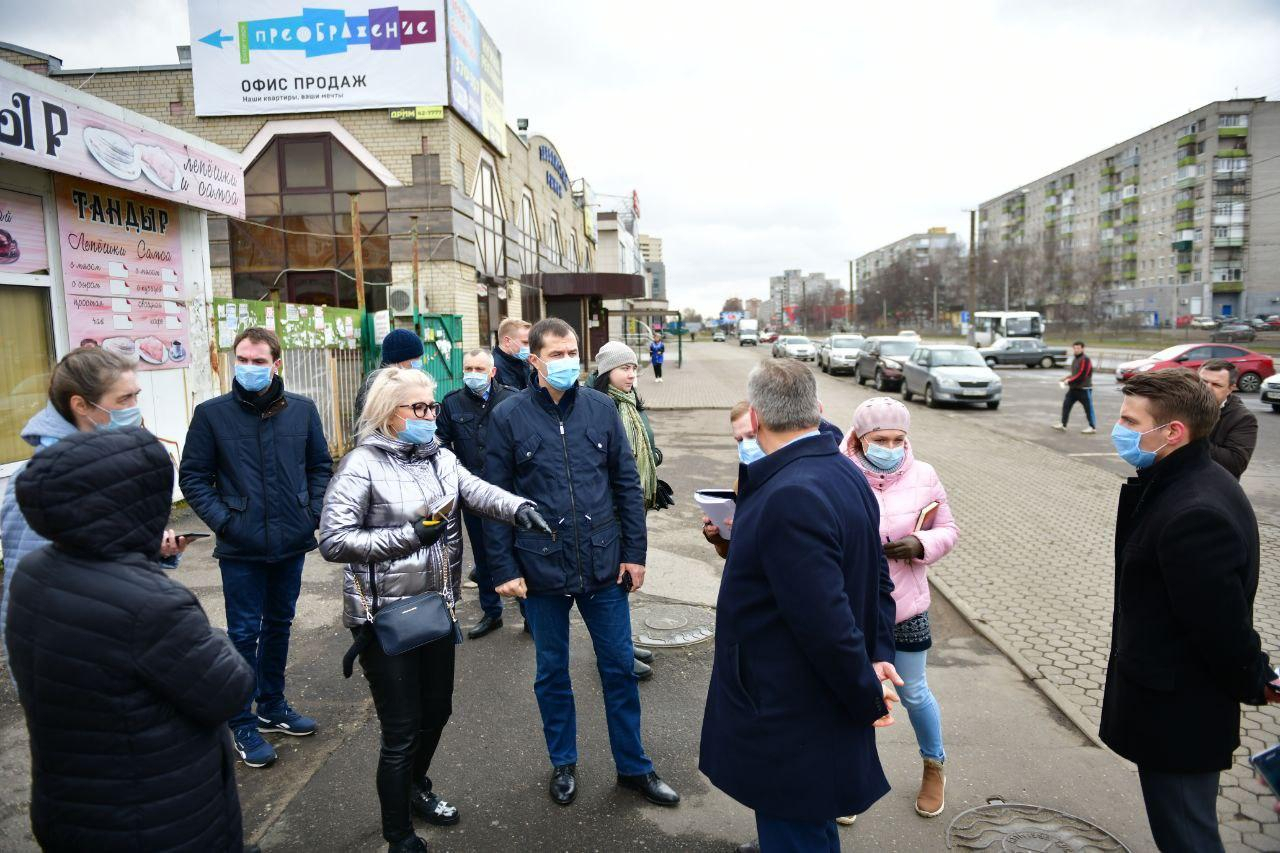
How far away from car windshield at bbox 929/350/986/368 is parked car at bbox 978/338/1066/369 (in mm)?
16604

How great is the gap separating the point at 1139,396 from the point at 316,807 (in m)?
3.69

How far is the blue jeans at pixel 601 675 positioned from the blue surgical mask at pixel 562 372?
3.13ft

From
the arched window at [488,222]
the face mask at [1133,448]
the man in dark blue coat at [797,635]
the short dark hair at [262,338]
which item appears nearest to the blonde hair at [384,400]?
the short dark hair at [262,338]

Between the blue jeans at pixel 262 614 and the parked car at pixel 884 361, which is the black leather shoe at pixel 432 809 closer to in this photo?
the blue jeans at pixel 262 614

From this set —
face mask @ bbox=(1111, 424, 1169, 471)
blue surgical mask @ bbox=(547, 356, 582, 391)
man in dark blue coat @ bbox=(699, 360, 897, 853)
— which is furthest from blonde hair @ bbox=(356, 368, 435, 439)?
face mask @ bbox=(1111, 424, 1169, 471)

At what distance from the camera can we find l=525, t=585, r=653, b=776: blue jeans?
3.49 m

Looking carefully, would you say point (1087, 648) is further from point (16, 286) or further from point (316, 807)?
point (16, 286)

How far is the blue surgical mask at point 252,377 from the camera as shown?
3816mm

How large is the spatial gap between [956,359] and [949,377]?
174 cm

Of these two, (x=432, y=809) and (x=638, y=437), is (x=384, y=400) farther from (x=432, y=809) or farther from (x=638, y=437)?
(x=638, y=437)

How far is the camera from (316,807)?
3.41m

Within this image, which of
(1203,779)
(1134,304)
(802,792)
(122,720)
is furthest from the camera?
(1134,304)

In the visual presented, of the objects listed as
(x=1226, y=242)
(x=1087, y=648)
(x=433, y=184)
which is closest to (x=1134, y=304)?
(x=1226, y=242)

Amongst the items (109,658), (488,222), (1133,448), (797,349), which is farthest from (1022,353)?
(109,658)
